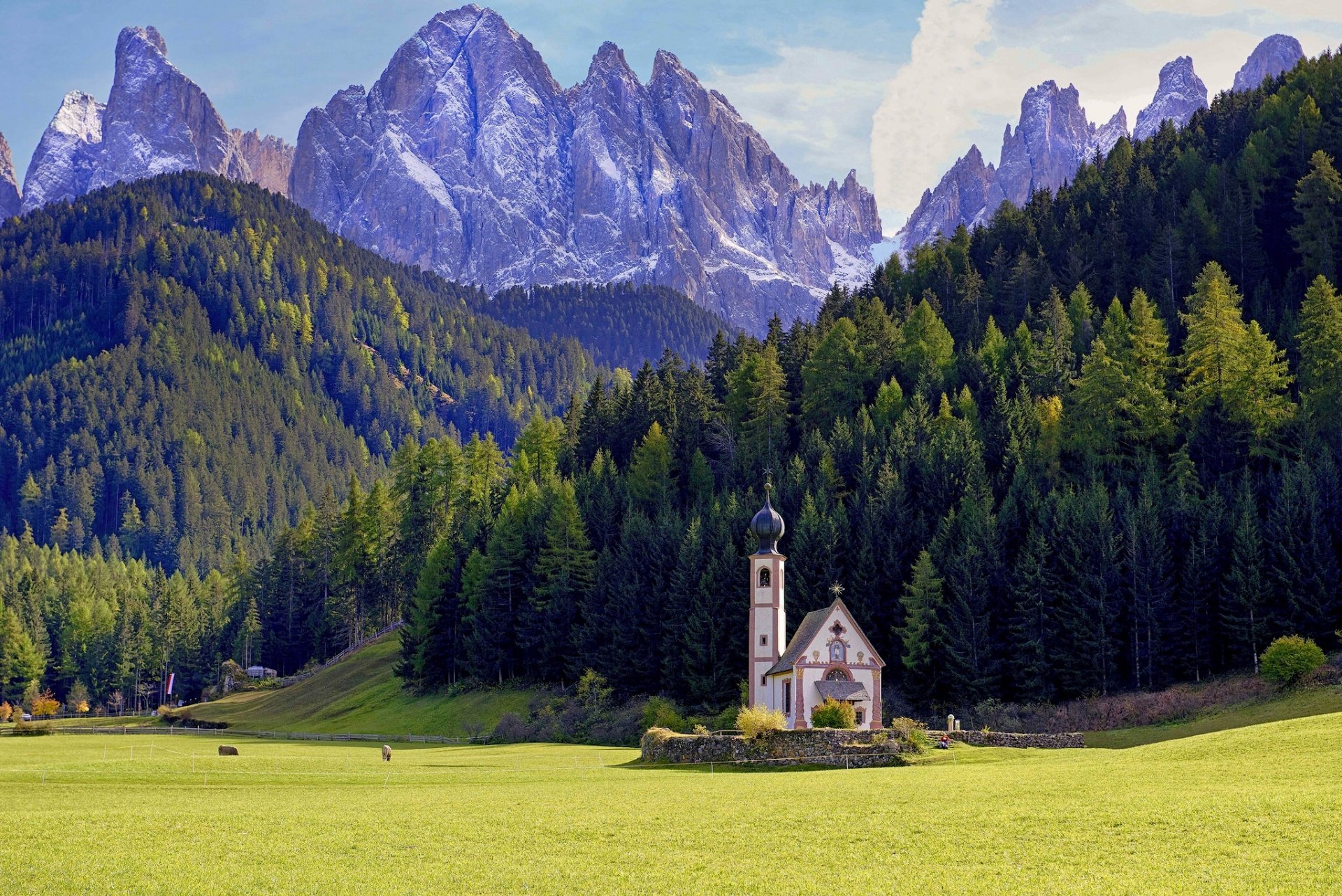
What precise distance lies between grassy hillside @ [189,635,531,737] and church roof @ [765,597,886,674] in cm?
2234

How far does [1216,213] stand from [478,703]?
74.1m

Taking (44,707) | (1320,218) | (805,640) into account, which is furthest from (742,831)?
(44,707)

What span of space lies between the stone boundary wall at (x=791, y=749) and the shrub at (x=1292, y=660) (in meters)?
19.4

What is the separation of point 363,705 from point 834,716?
50.6m

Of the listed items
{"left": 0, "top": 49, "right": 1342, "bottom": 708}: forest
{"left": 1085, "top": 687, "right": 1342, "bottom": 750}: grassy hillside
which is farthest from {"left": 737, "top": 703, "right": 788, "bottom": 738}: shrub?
{"left": 0, "top": 49, "right": 1342, "bottom": 708}: forest

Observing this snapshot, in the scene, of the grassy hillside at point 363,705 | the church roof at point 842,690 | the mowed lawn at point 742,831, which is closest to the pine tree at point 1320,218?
the church roof at point 842,690

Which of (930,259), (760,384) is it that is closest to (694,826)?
(760,384)

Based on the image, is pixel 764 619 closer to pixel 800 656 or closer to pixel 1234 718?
pixel 800 656

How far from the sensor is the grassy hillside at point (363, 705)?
92.6 m

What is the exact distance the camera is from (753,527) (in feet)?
257

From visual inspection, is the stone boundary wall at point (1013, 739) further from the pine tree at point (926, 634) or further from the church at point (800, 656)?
the pine tree at point (926, 634)

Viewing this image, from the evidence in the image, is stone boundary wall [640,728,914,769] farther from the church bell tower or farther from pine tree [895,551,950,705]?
pine tree [895,551,950,705]

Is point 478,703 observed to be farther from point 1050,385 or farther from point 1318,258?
point 1318,258

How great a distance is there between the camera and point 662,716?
7394 cm
